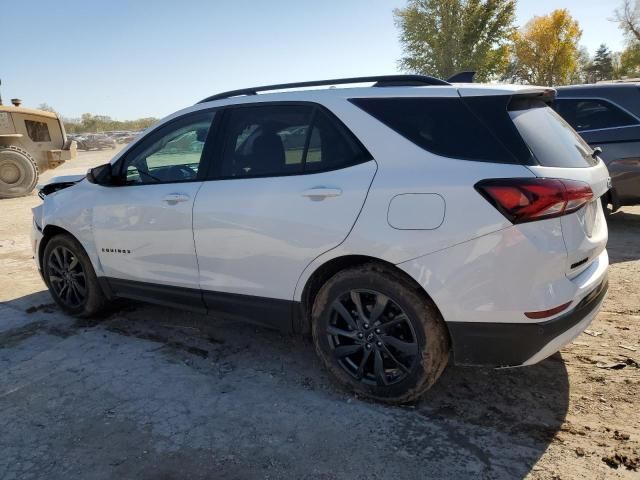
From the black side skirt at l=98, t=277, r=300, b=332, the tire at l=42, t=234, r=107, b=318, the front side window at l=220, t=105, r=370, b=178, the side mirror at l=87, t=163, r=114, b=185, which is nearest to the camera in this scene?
the front side window at l=220, t=105, r=370, b=178

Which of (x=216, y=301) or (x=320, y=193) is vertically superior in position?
(x=320, y=193)

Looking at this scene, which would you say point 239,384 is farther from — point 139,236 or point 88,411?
point 139,236

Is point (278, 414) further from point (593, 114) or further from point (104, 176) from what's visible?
point (593, 114)

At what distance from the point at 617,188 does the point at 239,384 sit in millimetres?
5436

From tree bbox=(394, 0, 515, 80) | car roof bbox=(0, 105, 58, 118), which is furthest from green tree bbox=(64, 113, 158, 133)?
car roof bbox=(0, 105, 58, 118)

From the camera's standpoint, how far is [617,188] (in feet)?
20.7

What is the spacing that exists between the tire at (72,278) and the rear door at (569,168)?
3.47 metres

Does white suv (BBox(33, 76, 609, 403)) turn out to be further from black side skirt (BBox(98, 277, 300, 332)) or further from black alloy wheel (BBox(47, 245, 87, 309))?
black alloy wheel (BBox(47, 245, 87, 309))

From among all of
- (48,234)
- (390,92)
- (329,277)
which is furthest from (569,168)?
(48,234)

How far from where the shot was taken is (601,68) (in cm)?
6650

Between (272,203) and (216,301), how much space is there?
2.86 feet

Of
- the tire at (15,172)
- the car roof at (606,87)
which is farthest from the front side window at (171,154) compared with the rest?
the tire at (15,172)

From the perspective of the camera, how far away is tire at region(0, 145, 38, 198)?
40.9 ft

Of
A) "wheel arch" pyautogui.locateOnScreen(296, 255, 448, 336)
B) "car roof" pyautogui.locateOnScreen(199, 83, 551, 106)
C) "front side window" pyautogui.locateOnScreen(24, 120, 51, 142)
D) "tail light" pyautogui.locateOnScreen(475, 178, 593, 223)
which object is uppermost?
"front side window" pyautogui.locateOnScreen(24, 120, 51, 142)
